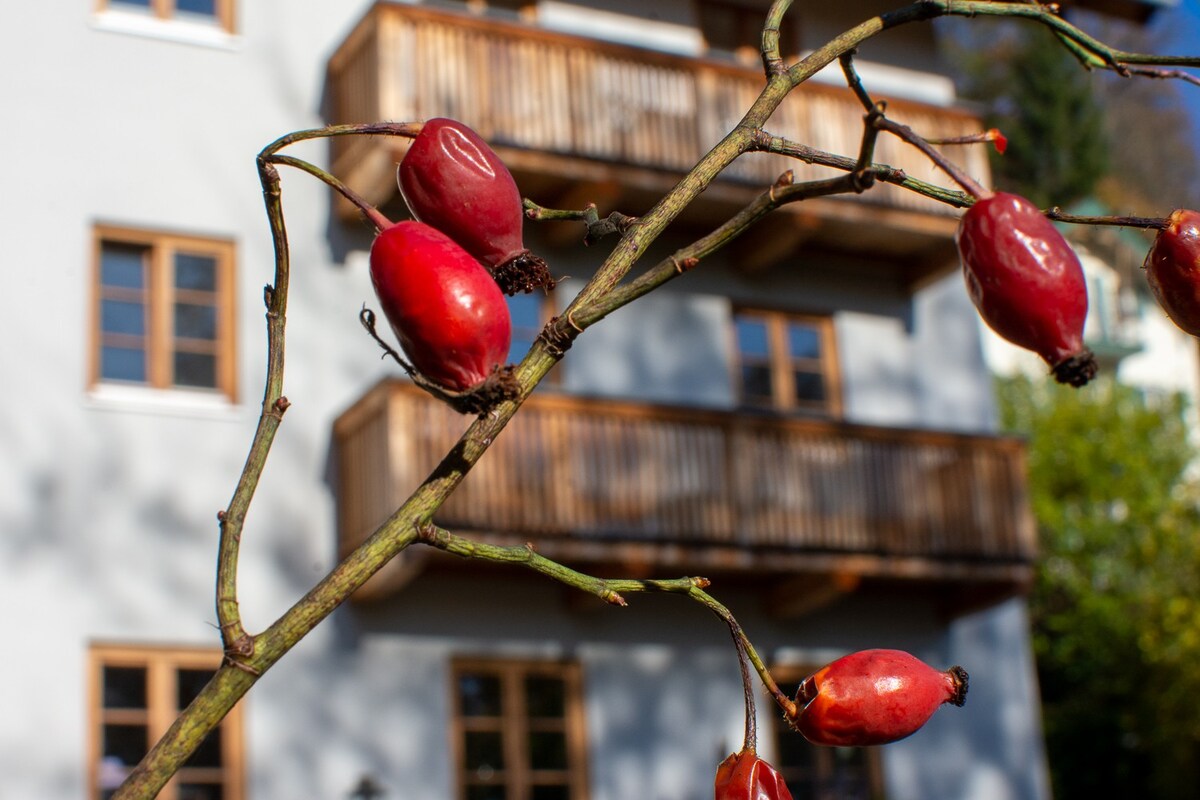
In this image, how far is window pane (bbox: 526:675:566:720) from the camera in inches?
648

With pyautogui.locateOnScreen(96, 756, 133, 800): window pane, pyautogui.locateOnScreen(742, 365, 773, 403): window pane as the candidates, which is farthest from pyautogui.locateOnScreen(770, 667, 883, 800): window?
pyautogui.locateOnScreen(96, 756, 133, 800): window pane

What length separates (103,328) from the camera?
611 inches

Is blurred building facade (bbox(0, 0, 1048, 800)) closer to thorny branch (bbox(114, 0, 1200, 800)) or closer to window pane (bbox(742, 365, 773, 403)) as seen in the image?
window pane (bbox(742, 365, 773, 403))

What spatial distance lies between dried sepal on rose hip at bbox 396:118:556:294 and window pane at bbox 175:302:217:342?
544 inches

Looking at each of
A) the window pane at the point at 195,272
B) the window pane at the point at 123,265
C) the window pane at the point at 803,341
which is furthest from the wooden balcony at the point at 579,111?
the window pane at the point at 123,265

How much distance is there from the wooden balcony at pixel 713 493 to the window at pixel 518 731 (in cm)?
108

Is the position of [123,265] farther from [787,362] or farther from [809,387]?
[809,387]

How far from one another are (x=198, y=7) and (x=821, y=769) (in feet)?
27.2

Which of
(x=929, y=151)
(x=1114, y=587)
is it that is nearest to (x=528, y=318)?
(x=929, y=151)

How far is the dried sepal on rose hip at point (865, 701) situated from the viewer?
217 centimetres

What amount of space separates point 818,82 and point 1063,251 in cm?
1728

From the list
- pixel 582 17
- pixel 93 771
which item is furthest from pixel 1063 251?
pixel 582 17

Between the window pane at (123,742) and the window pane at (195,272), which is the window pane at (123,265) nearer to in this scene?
the window pane at (195,272)

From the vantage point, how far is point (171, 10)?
16562 millimetres
